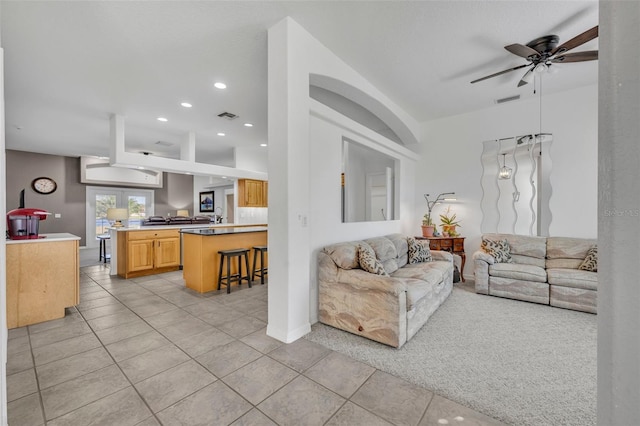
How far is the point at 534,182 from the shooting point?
4543 mm

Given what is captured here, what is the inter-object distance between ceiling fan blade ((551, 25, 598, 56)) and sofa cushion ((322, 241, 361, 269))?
2757 mm

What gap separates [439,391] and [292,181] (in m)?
2.01

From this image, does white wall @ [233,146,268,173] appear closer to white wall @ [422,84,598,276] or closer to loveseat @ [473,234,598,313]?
white wall @ [422,84,598,276]

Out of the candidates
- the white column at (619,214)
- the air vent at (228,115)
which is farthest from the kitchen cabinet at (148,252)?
the white column at (619,214)

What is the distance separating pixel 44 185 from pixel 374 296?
32.6 ft

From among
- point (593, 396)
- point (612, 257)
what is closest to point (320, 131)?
point (612, 257)

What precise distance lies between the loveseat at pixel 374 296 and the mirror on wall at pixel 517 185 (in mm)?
2206

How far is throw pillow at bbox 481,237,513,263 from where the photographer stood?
4.15 m

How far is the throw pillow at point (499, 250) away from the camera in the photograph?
4.15 m

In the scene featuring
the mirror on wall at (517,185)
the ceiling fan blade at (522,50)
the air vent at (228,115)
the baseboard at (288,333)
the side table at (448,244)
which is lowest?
the baseboard at (288,333)

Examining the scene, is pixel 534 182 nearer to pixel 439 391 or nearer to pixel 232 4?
pixel 439 391

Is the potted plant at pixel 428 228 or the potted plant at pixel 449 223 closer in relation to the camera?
the potted plant at pixel 428 228

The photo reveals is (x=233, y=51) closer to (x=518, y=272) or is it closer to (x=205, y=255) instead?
(x=205, y=255)

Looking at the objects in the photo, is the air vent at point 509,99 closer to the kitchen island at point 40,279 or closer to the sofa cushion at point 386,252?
the sofa cushion at point 386,252
